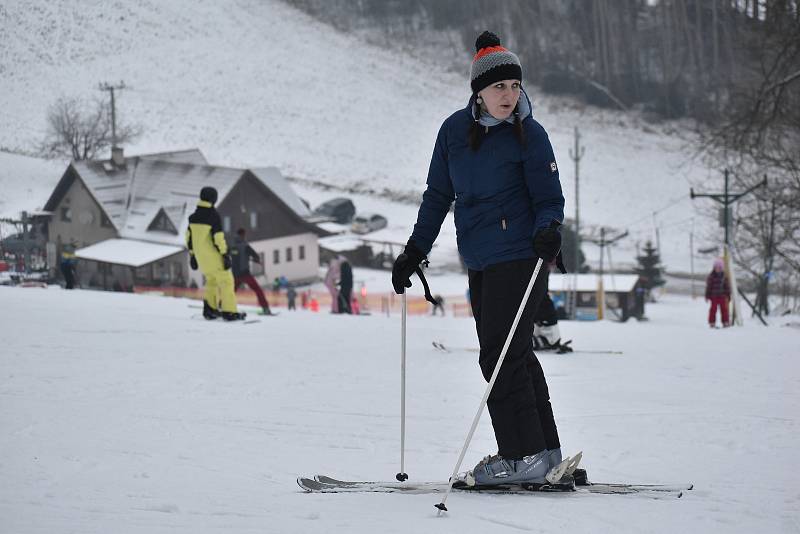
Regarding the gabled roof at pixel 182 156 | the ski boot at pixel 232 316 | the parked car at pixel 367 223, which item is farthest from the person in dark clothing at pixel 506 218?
the parked car at pixel 367 223

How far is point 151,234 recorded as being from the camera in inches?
1102

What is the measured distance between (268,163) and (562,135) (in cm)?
1786

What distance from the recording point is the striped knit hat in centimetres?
331


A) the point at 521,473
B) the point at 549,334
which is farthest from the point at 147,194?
the point at 521,473

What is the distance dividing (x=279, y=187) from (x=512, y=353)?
31.3 metres

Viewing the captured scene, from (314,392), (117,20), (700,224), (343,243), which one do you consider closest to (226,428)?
(314,392)

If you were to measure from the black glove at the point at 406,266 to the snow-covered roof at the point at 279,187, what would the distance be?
1156 inches

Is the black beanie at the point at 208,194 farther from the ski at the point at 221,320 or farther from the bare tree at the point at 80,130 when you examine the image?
the bare tree at the point at 80,130

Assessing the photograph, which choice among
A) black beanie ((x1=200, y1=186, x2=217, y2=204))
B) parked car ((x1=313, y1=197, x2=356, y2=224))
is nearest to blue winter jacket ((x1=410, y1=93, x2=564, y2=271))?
black beanie ((x1=200, y1=186, x2=217, y2=204))

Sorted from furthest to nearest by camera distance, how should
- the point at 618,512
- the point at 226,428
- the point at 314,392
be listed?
the point at 314,392, the point at 226,428, the point at 618,512

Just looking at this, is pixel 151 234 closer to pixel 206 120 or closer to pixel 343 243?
pixel 206 120

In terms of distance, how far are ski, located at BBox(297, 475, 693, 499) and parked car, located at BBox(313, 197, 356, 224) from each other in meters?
37.3

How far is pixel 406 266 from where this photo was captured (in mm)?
3486

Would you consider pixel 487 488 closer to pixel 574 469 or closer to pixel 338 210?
pixel 574 469
